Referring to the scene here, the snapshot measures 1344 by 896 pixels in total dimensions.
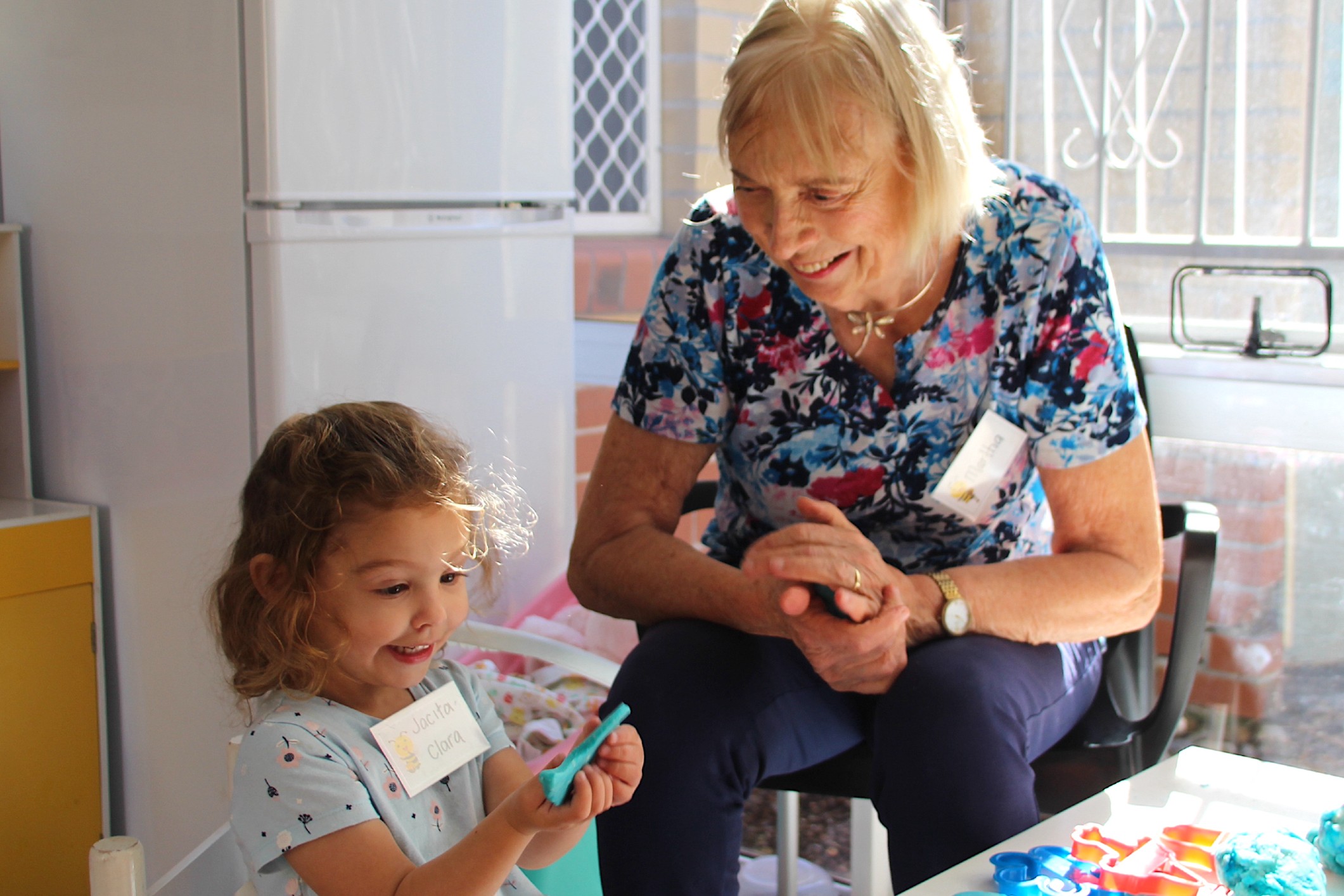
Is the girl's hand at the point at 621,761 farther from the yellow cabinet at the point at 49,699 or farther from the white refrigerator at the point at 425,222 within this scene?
the yellow cabinet at the point at 49,699

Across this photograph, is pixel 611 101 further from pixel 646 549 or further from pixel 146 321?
pixel 646 549

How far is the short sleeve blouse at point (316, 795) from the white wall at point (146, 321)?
80 centimetres

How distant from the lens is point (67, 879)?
196cm

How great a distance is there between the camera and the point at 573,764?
1002mm

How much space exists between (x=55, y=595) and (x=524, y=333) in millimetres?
847

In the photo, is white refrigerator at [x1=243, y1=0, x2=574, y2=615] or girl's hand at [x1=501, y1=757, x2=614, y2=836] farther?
white refrigerator at [x1=243, y1=0, x2=574, y2=615]

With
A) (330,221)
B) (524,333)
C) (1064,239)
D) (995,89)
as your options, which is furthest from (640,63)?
(1064,239)

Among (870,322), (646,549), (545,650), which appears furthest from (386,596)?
(870,322)

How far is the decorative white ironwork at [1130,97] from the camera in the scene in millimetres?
2445

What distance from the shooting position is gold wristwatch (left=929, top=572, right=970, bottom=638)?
4.55 ft

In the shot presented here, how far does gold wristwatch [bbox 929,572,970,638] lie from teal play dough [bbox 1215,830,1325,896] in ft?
1.32

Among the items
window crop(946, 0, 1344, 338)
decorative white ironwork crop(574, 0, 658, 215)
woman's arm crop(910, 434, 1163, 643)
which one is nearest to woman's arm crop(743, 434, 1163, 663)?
woman's arm crop(910, 434, 1163, 643)

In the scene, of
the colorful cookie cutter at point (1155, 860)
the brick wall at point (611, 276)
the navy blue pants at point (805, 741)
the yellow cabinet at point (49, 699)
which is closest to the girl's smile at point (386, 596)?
the navy blue pants at point (805, 741)

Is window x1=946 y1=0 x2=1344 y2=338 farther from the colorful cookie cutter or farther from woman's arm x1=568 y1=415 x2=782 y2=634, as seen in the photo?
the colorful cookie cutter
